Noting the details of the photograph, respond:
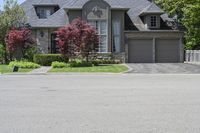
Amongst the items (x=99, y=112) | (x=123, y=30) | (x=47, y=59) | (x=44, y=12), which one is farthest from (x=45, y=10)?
(x=99, y=112)

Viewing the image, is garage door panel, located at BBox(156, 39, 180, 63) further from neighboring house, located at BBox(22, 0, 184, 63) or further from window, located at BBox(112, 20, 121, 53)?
window, located at BBox(112, 20, 121, 53)

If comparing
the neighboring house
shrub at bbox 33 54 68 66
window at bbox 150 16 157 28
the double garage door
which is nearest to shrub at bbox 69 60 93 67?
shrub at bbox 33 54 68 66

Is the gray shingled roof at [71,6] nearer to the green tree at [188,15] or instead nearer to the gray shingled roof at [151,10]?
the gray shingled roof at [151,10]

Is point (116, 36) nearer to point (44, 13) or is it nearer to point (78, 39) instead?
point (44, 13)

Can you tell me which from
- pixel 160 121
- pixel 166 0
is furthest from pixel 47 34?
pixel 160 121

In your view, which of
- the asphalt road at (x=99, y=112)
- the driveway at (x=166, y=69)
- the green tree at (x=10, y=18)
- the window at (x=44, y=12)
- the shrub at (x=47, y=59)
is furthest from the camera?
the window at (x=44, y=12)

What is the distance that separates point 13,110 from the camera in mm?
11805

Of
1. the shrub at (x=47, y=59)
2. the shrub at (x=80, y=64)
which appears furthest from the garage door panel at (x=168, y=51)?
the shrub at (x=80, y=64)

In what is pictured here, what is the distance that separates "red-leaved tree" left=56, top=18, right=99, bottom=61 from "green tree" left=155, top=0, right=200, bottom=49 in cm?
1292

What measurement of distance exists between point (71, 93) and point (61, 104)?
339 cm

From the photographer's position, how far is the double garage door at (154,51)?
→ 1852 inches

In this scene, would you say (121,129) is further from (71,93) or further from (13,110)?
(71,93)

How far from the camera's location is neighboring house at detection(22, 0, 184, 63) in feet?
150

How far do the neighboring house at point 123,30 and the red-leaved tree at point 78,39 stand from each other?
7.15 m
